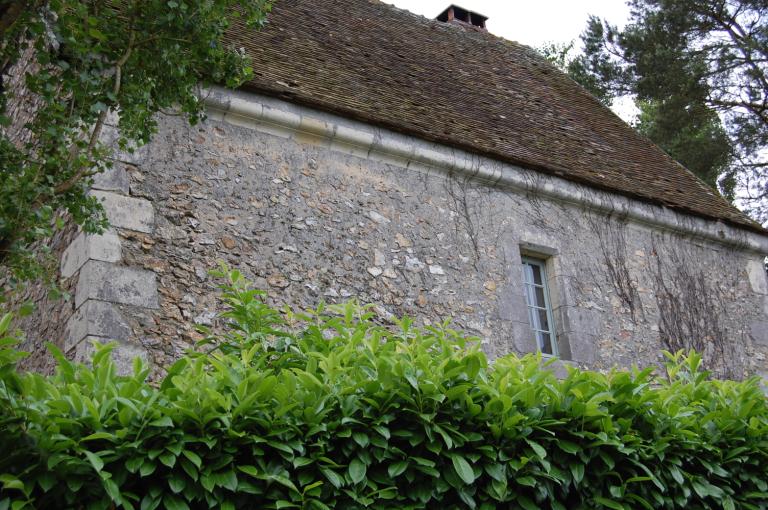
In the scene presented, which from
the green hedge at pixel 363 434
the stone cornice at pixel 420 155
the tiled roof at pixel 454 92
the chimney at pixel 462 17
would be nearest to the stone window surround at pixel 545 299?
the stone cornice at pixel 420 155

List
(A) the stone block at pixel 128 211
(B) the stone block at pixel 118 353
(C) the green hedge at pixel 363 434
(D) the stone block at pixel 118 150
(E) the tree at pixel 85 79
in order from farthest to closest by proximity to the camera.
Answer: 1. (D) the stone block at pixel 118 150
2. (A) the stone block at pixel 128 211
3. (B) the stone block at pixel 118 353
4. (E) the tree at pixel 85 79
5. (C) the green hedge at pixel 363 434

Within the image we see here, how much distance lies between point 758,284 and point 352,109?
5369 millimetres

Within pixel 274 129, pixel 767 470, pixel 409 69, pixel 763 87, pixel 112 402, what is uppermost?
pixel 763 87

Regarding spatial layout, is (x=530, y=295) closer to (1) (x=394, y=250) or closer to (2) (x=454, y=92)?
(1) (x=394, y=250)

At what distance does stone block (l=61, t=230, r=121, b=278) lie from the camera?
6.06 metres

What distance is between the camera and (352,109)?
24.6 ft

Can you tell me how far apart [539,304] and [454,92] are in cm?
259

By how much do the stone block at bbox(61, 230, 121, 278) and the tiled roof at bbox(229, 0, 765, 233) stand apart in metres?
1.80

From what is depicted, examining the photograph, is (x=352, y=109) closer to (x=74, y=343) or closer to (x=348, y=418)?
(x=74, y=343)

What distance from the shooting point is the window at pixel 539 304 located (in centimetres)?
829

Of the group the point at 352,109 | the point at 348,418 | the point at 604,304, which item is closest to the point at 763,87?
the point at 604,304

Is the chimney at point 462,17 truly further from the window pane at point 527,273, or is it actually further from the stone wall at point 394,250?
the window pane at point 527,273

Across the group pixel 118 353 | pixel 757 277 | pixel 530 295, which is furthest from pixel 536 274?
pixel 118 353

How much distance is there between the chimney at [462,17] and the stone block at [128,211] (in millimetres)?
7592
